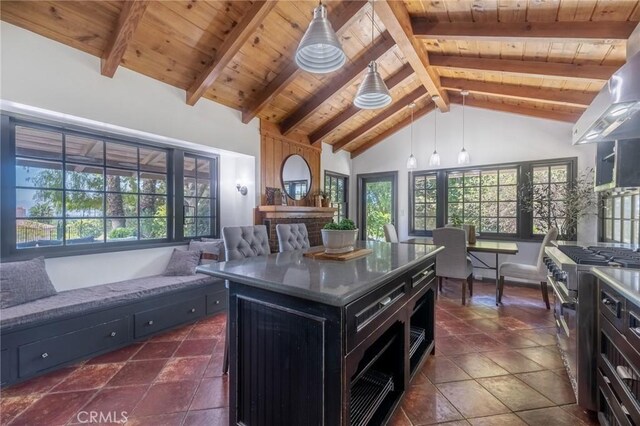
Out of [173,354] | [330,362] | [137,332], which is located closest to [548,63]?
[330,362]

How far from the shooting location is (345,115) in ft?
15.9

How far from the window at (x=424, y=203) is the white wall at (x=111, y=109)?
3.18 metres

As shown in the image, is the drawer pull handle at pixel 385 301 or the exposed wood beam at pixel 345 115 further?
the exposed wood beam at pixel 345 115

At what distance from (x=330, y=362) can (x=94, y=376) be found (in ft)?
6.81

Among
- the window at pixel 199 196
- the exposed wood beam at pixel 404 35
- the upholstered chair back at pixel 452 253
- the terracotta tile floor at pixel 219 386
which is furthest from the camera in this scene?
the window at pixel 199 196

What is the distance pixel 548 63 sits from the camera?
10.0ft

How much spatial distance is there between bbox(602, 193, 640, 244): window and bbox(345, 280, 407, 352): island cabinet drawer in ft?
9.34

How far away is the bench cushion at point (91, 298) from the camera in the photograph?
2041 mm

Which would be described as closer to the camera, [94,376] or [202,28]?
[94,376]

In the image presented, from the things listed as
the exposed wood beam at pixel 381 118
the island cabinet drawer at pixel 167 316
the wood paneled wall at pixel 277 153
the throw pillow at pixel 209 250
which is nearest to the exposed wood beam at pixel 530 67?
the exposed wood beam at pixel 381 118

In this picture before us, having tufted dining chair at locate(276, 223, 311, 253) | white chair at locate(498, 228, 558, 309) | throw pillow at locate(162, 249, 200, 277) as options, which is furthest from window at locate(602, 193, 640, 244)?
throw pillow at locate(162, 249, 200, 277)

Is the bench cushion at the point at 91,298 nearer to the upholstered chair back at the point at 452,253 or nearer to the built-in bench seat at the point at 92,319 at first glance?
the built-in bench seat at the point at 92,319

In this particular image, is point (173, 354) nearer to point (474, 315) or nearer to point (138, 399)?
point (138, 399)

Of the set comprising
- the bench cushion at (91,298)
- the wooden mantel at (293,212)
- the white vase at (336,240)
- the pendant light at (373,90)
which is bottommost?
the bench cushion at (91,298)
